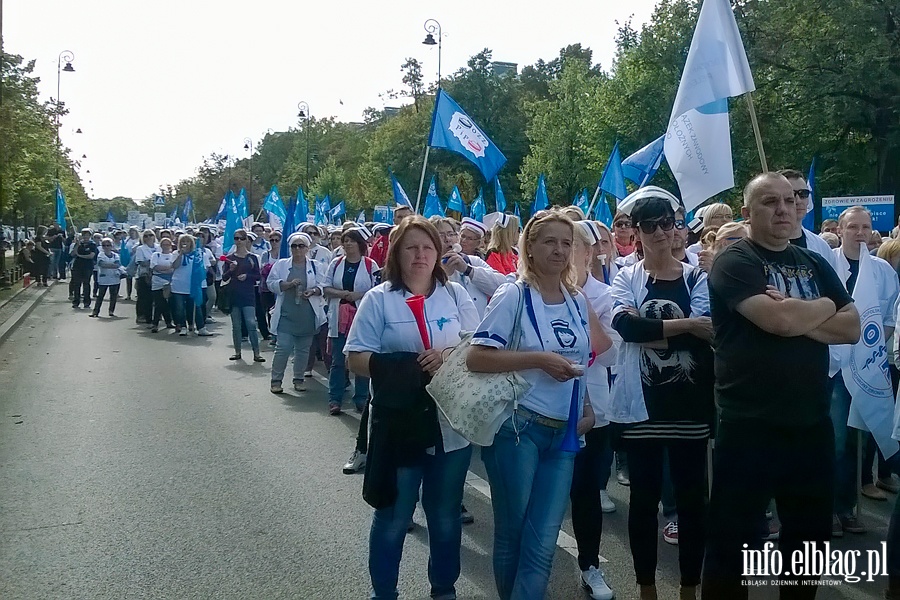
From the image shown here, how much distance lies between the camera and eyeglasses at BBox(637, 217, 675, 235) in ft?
13.9

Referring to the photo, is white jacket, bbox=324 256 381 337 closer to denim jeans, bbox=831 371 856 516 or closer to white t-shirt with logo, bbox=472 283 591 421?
denim jeans, bbox=831 371 856 516

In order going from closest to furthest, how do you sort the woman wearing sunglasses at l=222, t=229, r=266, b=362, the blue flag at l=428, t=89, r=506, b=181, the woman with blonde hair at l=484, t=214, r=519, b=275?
the woman with blonde hair at l=484, t=214, r=519, b=275 < the blue flag at l=428, t=89, r=506, b=181 < the woman wearing sunglasses at l=222, t=229, r=266, b=362

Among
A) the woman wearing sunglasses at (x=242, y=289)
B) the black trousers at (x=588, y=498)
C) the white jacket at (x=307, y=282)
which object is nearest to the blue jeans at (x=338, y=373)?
the white jacket at (x=307, y=282)

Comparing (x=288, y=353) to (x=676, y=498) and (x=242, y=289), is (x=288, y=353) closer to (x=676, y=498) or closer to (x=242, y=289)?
(x=242, y=289)

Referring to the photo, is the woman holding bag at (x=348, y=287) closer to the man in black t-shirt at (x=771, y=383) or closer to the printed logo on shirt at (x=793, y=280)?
the man in black t-shirt at (x=771, y=383)

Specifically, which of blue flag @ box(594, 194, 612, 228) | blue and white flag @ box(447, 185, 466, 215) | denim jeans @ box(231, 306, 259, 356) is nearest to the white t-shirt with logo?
denim jeans @ box(231, 306, 259, 356)

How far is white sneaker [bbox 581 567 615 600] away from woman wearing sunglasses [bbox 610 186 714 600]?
25cm

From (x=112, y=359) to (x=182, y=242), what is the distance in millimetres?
3476

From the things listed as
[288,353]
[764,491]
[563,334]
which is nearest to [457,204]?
[288,353]

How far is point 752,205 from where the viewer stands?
11.9ft

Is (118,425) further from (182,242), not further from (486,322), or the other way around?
(182,242)

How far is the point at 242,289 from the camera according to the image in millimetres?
12547

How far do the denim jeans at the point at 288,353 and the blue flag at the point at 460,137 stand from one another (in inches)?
123

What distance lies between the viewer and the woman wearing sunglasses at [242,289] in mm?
12516
